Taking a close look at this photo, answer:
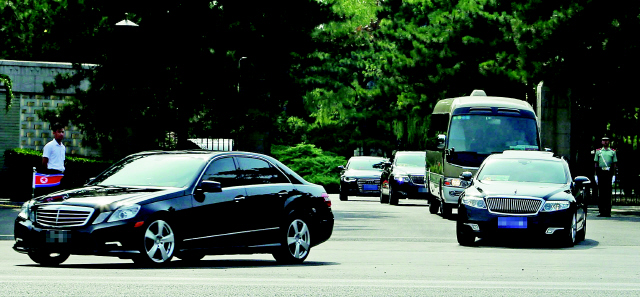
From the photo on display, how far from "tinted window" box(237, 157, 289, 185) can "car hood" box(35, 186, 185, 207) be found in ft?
3.82

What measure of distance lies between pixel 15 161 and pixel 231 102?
6.40 meters

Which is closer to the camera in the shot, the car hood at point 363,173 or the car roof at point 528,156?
the car roof at point 528,156

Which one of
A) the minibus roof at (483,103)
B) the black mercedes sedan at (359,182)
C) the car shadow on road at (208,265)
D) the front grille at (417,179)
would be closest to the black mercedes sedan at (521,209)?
the car shadow on road at (208,265)

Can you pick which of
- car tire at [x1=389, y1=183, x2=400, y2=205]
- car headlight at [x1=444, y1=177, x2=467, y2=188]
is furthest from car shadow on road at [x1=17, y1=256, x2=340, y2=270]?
car tire at [x1=389, y1=183, x2=400, y2=205]

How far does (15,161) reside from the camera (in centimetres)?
2828

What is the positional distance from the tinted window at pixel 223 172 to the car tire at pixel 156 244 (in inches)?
40.3

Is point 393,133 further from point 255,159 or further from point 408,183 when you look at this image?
point 255,159

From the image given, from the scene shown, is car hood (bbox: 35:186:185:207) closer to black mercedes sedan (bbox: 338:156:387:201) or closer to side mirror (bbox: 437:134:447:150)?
side mirror (bbox: 437:134:447:150)

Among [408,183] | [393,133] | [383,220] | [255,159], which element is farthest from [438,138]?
[393,133]

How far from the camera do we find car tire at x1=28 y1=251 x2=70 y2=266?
41.3ft

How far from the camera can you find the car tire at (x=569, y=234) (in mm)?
17828

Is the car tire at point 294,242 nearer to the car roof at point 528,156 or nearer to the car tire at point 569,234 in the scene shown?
the car tire at point 569,234

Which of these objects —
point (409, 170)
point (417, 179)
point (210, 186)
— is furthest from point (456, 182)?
point (210, 186)

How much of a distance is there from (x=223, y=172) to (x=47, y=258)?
2.31 meters
